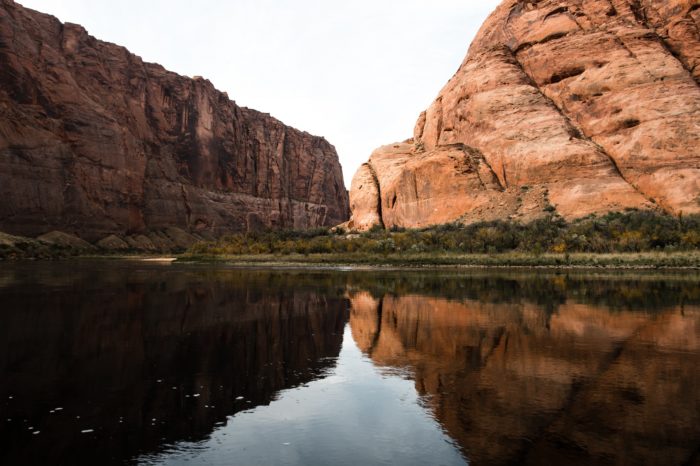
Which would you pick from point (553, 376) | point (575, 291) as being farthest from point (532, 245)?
point (553, 376)

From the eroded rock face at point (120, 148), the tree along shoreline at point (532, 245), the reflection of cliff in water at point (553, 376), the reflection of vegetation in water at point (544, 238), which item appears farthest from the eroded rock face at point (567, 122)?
the eroded rock face at point (120, 148)

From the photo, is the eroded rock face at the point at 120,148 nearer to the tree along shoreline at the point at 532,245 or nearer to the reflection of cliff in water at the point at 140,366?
the tree along shoreline at the point at 532,245

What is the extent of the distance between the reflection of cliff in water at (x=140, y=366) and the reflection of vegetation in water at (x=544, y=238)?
1423 inches

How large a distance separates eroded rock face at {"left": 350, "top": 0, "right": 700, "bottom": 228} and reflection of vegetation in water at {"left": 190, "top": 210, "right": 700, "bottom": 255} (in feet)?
12.1

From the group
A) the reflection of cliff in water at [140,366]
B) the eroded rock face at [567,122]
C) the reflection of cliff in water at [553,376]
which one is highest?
the eroded rock face at [567,122]

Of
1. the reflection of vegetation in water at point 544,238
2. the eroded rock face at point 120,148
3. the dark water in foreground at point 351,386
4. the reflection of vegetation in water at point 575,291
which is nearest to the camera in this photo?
the dark water in foreground at point 351,386

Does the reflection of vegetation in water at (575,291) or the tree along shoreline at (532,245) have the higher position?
the tree along shoreline at (532,245)

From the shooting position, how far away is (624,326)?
48.1 feet

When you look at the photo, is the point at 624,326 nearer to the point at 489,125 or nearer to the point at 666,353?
the point at 666,353

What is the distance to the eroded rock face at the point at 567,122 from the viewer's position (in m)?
55.7

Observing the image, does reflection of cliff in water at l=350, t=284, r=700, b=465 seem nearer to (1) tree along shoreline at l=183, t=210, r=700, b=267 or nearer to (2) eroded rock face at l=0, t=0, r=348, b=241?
(1) tree along shoreline at l=183, t=210, r=700, b=267

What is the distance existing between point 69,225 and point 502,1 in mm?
88416

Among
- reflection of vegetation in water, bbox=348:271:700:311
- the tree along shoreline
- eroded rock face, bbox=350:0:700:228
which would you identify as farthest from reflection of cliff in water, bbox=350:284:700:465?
eroded rock face, bbox=350:0:700:228

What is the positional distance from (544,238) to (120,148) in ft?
321
